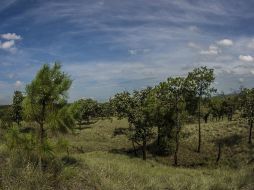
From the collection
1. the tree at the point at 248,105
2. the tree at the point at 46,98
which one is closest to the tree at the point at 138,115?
the tree at the point at 248,105

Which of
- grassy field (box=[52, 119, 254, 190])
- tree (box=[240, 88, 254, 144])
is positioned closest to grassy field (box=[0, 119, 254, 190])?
grassy field (box=[52, 119, 254, 190])

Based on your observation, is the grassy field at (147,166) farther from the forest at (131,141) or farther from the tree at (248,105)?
the tree at (248,105)

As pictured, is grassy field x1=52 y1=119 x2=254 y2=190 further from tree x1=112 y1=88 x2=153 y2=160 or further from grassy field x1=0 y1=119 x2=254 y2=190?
tree x1=112 y1=88 x2=153 y2=160

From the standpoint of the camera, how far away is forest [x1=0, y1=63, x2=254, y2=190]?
41.8ft

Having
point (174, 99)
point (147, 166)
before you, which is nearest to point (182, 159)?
point (174, 99)

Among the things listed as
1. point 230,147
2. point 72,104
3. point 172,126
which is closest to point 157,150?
point 172,126

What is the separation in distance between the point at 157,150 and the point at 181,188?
40219 millimetres

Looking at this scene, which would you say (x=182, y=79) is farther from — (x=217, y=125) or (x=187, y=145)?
(x=217, y=125)

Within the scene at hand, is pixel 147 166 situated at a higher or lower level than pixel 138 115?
lower

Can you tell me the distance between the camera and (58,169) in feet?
40.3

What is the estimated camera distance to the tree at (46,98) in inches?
578

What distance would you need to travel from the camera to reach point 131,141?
199 ft

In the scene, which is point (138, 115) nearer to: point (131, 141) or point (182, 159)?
point (182, 159)

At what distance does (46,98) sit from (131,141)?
151 feet
